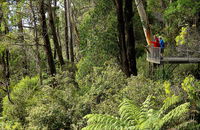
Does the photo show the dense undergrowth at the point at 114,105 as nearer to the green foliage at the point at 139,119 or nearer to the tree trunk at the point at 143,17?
the green foliage at the point at 139,119

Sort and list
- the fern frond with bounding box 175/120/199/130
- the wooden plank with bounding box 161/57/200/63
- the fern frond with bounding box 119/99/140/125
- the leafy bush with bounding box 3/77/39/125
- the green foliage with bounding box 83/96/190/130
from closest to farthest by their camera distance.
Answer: the fern frond with bounding box 175/120/199/130, the green foliage with bounding box 83/96/190/130, the fern frond with bounding box 119/99/140/125, the leafy bush with bounding box 3/77/39/125, the wooden plank with bounding box 161/57/200/63

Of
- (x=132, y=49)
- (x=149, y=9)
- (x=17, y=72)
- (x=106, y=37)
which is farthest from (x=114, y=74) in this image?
(x=17, y=72)

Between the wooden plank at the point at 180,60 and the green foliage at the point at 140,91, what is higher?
the wooden plank at the point at 180,60

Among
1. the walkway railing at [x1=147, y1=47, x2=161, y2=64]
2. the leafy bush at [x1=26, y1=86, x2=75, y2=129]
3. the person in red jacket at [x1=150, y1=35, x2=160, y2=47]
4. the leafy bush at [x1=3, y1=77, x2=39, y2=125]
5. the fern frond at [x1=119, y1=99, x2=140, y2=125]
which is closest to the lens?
the fern frond at [x1=119, y1=99, x2=140, y2=125]

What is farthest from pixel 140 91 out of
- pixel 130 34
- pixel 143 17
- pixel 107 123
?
pixel 143 17

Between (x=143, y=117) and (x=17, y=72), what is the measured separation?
1929 cm

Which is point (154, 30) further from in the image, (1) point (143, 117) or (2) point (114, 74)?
(1) point (143, 117)

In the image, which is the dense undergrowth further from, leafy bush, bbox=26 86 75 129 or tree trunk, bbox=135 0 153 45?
tree trunk, bbox=135 0 153 45

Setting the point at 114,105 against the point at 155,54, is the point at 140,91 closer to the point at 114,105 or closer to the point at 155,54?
the point at 114,105

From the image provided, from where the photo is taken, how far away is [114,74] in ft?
35.9

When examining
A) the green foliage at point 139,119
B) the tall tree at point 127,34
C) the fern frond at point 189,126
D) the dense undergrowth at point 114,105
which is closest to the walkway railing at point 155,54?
the tall tree at point 127,34

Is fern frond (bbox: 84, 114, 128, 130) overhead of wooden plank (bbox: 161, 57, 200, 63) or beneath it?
beneath

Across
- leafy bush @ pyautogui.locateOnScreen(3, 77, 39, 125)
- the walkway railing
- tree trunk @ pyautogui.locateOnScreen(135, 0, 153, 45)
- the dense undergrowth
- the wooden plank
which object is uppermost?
tree trunk @ pyautogui.locateOnScreen(135, 0, 153, 45)

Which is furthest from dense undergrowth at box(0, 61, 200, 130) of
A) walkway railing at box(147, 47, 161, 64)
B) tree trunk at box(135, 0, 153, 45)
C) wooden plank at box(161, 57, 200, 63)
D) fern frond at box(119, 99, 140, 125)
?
tree trunk at box(135, 0, 153, 45)
